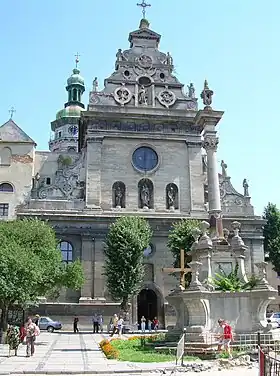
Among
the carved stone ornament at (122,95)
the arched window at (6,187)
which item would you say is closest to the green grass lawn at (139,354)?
the arched window at (6,187)

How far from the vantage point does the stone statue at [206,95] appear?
990 inches

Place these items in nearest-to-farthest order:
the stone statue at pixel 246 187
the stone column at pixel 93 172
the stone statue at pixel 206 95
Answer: the stone statue at pixel 206 95 → the stone column at pixel 93 172 → the stone statue at pixel 246 187

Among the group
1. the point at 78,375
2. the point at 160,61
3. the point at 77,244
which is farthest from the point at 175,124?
the point at 78,375

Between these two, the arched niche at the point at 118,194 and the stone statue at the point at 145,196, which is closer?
the arched niche at the point at 118,194

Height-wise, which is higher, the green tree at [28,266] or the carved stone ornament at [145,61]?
the carved stone ornament at [145,61]

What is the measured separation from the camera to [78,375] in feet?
44.0

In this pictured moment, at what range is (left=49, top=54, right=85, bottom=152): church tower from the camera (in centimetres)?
7788

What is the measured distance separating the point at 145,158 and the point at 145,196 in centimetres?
355

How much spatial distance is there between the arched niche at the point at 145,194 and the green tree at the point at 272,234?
12736mm

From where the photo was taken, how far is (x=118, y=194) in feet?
136

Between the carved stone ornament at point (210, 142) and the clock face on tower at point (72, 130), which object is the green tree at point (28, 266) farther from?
the clock face on tower at point (72, 130)

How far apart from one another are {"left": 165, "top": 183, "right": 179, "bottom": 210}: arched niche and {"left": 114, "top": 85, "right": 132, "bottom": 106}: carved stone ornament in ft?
28.1

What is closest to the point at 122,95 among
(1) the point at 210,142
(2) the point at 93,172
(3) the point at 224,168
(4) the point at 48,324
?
(2) the point at 93,172

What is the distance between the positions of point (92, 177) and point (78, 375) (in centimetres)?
2851
